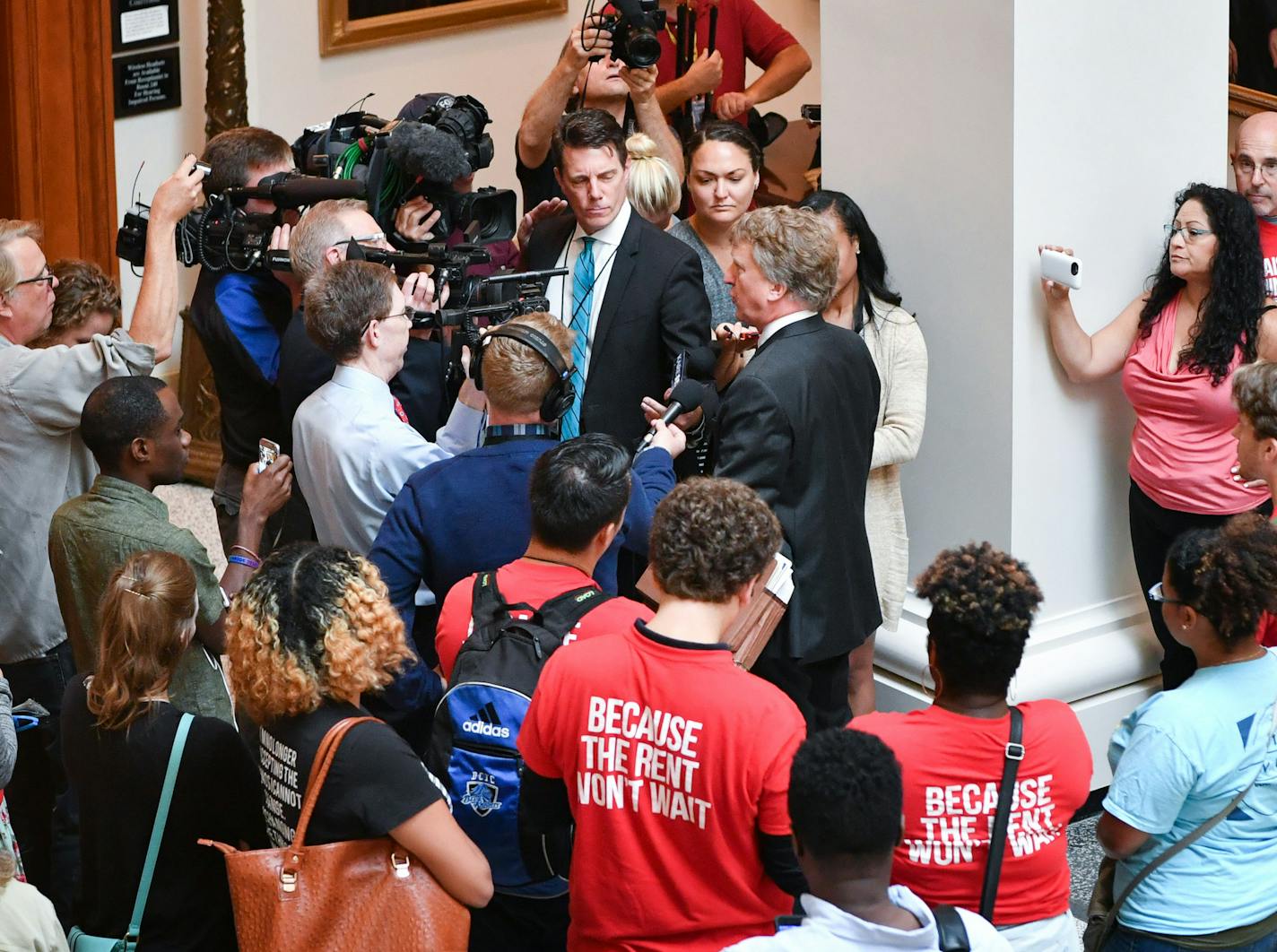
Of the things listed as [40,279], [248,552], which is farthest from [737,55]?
[248,552]

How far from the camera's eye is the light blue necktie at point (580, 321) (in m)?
3.77

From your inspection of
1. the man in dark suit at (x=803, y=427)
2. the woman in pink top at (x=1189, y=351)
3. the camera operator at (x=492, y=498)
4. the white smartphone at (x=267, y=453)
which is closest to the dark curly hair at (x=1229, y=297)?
the woman in pink top at (x=1189, y=351)

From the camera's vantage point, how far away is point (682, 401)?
10.8 feet

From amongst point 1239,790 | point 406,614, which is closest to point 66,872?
point 406,614

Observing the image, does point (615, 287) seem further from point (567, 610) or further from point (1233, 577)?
point (1233, 577)

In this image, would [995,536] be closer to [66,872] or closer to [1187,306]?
[1187,306]

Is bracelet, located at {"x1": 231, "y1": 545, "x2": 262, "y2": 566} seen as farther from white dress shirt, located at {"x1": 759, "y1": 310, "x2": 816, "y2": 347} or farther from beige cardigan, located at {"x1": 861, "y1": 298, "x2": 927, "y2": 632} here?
beige cardigan, located at {"x1": 861, "y1": 298, "x2": 927, "y2": 632}

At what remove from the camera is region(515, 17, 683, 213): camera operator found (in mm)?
4336

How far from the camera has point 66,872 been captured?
10.7 feet

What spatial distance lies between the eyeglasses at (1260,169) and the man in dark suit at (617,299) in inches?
62.2

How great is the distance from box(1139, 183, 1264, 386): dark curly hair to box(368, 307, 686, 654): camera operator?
1585mm

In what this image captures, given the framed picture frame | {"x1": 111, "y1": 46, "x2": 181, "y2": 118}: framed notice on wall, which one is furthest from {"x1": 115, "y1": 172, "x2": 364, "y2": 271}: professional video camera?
{"x1": 111, "y1": 46, "x2": 181, "y2": 118}: framed notice on wall

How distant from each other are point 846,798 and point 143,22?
20.7 feet

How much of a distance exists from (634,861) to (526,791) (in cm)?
21
